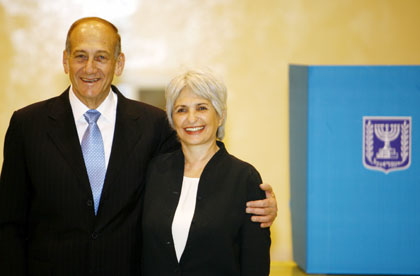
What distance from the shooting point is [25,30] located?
3713 millimetres

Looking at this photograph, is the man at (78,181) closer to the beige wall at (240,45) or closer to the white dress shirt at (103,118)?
the white dress shirt at (103,118)

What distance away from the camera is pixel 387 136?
2.73 meters

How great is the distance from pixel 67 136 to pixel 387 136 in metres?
1.65

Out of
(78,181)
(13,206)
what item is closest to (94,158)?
(78,181)

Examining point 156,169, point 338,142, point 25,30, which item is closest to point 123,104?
point 156,169

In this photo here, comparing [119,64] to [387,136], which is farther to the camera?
[387,136]

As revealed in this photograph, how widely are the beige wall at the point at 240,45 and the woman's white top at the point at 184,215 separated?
5.75ft

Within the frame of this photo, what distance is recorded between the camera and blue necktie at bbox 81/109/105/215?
2.09m

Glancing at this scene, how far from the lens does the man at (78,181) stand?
2.06 m

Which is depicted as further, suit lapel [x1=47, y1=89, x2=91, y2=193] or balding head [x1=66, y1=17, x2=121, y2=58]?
balding head [x1=66, y1=17, x2=121, y2=58]

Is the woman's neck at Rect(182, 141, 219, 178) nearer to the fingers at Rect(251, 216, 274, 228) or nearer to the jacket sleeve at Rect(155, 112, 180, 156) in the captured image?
the jacket sleeve at Rect(155, 112, 180, 156)

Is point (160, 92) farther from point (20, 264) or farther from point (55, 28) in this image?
point (20, 264)

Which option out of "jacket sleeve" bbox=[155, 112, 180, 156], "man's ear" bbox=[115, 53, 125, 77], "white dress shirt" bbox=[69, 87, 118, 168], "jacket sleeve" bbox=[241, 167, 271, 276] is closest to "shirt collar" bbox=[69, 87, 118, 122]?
"white dress shirt" bbox=[69, 87, 118, 168]

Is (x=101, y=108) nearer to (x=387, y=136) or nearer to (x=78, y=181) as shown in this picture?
(x=78, y=181)
